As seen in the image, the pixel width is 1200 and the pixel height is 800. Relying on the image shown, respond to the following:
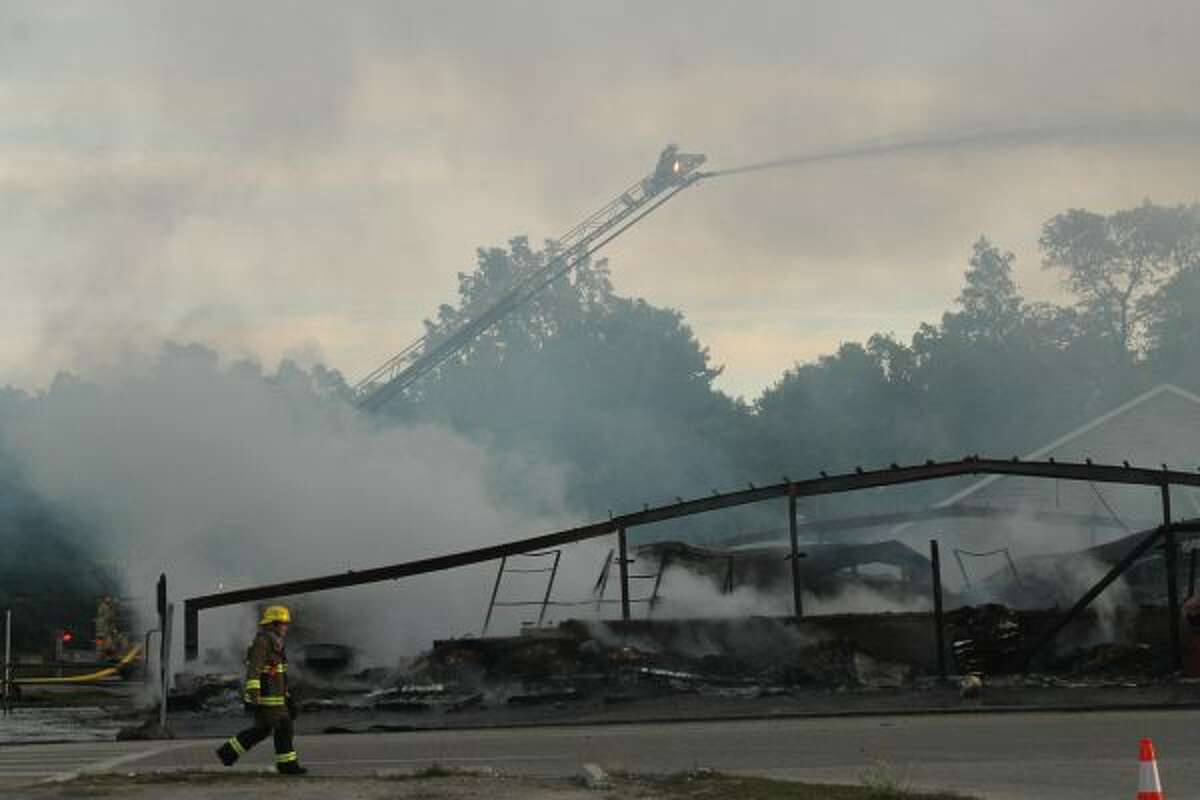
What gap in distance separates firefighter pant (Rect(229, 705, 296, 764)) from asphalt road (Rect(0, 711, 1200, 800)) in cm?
87

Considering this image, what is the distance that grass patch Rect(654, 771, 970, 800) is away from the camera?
11461mm

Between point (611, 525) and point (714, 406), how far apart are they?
33.3 metres

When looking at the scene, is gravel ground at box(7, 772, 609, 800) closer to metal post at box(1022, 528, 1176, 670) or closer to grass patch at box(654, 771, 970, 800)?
grass patch at box(654, 771, 970, 800)

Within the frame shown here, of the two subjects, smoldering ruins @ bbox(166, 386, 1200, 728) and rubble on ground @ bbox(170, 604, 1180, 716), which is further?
rubble on ground @ bbox(170, 604, 1180, 716)

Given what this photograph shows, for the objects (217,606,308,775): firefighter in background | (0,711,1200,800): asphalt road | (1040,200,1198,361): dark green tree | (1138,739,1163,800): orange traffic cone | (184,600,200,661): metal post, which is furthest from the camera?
(1040,200,1198,361): dark green tree

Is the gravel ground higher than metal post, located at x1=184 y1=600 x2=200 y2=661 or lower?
lower

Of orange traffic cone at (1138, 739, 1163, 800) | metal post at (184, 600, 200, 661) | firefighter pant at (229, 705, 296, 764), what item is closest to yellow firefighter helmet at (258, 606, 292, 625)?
firefighter pant at (229, 705, 296, 764)

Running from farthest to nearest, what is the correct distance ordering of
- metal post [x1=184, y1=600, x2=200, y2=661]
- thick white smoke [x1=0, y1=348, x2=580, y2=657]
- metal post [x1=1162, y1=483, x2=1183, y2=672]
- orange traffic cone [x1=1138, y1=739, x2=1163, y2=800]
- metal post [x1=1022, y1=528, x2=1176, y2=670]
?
thick white smoke [x1=0, y1=348, x2=580, y2=657] → metal post [x1=184, y1=600, x2=200, y2=661] → metal post [x1=1022, y1=528, x2=1176, y2=670] → metal post [x1=1162, y1=483, x2=1183, y2=672] → orange traffic cone [x1=1138, y1=739, x2=1163, y2=800]

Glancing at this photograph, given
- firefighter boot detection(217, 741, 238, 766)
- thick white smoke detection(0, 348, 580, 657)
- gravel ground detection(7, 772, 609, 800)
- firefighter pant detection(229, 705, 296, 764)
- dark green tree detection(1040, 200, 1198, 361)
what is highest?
dark green tree detection(1040, 200, 1198, 361)

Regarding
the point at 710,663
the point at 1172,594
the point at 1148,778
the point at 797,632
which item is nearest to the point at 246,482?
the point at 710,663

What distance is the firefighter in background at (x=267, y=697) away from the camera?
14227 mm

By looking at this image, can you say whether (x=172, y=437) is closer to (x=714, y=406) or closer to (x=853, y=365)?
(x=714, y=406)

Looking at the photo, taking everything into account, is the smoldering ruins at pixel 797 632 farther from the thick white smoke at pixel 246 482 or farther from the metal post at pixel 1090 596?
the thick white smoke at pixel 246 482

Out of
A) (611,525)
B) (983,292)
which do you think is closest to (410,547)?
(611,525)
